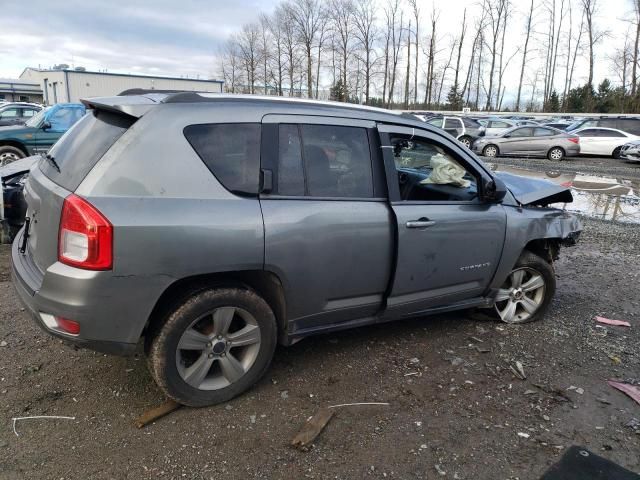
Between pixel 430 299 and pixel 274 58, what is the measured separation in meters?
59.8

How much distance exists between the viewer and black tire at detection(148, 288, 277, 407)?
9.16 feet

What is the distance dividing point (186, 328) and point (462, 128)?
23759 mm

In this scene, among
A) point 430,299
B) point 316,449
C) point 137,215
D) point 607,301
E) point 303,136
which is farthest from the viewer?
point 607,301

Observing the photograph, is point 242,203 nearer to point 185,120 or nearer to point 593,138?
point 185,120

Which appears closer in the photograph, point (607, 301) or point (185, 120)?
point (185, 120)

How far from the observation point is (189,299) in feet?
9.23

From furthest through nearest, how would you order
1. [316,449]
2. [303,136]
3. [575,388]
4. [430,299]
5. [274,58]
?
1. [274,58]
2. [430,299]
3. [575,388]
4. [303,136]
5. [316,449]

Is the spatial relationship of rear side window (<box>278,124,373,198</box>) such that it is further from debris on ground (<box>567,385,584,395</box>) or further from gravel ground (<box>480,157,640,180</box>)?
gravel ground (<box>480,157,640,180</box>)

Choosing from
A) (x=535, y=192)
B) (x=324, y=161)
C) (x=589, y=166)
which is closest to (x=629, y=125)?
(x=589, y=166)

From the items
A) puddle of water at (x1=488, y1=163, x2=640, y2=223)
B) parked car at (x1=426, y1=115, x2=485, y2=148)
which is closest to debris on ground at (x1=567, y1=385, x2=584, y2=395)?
puddle of water at (x1=488, y1=163, x2=640, y2=223)

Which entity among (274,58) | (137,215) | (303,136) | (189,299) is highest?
(274,58)

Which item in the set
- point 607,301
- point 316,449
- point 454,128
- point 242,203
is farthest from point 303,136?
point 454,128

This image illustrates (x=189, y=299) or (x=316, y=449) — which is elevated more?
(x=189, y=299)

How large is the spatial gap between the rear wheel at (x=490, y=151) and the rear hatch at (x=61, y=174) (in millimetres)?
21521
